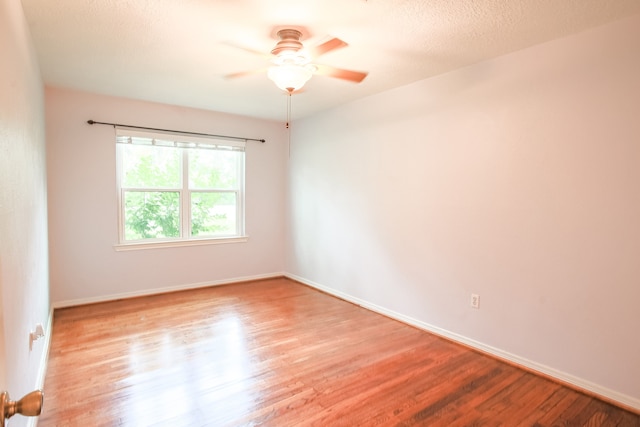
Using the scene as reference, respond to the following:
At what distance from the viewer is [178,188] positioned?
4609 millimetres

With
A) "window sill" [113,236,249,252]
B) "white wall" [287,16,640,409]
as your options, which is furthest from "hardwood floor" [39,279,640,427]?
"window sill" [113,236,249,252]

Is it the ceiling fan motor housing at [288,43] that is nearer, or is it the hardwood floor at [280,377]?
the hardwood floor at [280,377]

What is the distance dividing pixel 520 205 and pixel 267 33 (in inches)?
87.5

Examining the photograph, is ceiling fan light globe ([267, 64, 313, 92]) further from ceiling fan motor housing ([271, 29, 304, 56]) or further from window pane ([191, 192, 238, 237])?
window pane ([191, 192, 238, 237])

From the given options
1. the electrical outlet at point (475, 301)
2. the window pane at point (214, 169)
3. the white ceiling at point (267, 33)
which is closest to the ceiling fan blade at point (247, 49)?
the white ceiling at point (267, 33)

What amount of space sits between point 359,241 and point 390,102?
1.57m

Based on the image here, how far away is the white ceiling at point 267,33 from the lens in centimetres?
211

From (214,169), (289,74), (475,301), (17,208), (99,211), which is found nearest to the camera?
(17,208)

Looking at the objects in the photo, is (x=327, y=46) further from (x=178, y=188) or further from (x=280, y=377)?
(x=178, y=188)

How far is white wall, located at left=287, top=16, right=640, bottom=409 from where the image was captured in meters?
2.27

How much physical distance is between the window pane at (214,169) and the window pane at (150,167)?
192 millimetres

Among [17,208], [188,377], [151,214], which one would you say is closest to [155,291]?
[151,214]

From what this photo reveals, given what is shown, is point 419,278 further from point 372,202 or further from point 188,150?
point 188,150

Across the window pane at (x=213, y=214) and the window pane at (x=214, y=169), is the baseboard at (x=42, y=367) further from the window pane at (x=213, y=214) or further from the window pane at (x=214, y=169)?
the window pane at (x=214, y=169)
